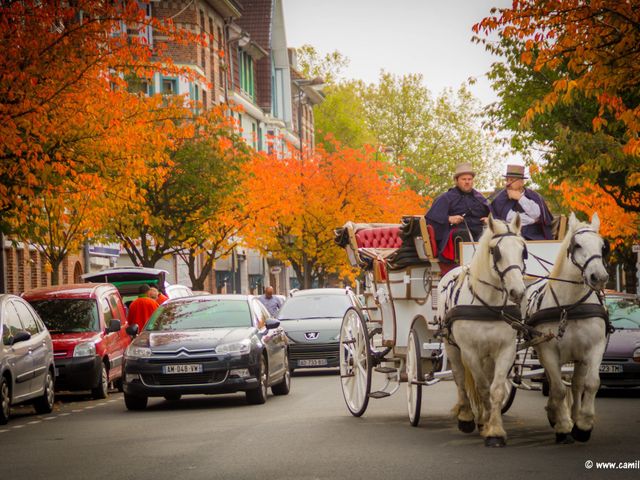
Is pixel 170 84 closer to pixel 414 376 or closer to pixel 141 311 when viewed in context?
pixel 141 311

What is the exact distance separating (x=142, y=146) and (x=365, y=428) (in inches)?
460

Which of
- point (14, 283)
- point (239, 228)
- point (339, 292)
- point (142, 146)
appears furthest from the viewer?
point (239, 228)

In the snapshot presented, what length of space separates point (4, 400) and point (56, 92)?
525cm

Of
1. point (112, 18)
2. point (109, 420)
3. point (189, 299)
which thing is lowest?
point (109, 420)

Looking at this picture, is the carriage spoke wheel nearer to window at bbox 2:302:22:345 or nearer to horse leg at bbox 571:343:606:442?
horse leg at bbox 571:343:606:442

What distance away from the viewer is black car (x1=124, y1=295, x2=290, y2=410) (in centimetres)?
1864

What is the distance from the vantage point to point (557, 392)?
12.4 metres

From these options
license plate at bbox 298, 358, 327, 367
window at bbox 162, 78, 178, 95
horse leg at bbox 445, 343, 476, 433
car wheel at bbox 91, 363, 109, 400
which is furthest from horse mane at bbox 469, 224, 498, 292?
window at bbox 162, 78, 178, 95

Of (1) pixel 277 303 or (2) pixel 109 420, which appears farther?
(1) pixel 277 303

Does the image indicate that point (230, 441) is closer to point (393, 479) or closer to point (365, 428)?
point (365, 428)

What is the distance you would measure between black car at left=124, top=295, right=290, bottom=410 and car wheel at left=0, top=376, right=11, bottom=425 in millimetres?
1872

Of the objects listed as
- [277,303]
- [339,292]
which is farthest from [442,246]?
[277,303]

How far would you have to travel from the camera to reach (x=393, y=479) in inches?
406

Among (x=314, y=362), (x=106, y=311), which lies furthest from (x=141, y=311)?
(x=314, y=362)
